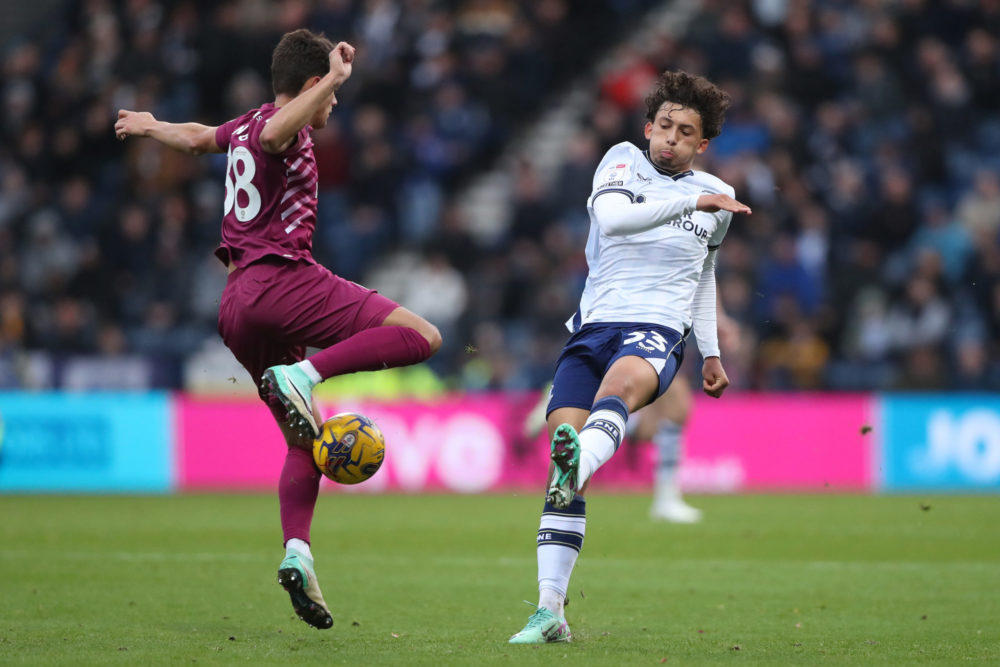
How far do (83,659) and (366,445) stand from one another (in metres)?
1.40

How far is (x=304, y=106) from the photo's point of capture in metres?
5.78

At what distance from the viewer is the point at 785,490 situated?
15758 millimetres

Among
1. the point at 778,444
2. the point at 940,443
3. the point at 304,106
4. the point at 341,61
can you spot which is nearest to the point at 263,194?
the point at 304,106

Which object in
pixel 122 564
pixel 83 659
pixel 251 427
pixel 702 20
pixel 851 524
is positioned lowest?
pixel 83 659

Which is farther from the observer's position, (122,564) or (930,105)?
(930,105)

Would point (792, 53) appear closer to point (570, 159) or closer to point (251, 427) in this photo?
point (570, 159)

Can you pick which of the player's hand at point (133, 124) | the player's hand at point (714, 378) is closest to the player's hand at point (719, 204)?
the player's hand at point (714, 378)

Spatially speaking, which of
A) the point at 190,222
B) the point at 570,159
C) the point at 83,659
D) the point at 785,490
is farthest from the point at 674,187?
the point at 190,222

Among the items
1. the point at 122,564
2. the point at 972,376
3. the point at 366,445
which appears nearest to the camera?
the point at 366,445

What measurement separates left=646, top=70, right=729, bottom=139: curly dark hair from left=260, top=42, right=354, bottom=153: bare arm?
4.65ft

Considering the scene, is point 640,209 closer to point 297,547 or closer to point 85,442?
point 297,547

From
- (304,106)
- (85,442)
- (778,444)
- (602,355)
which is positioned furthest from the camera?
(85,442)

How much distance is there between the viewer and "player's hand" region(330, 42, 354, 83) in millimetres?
5781

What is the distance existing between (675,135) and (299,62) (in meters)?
1.66
